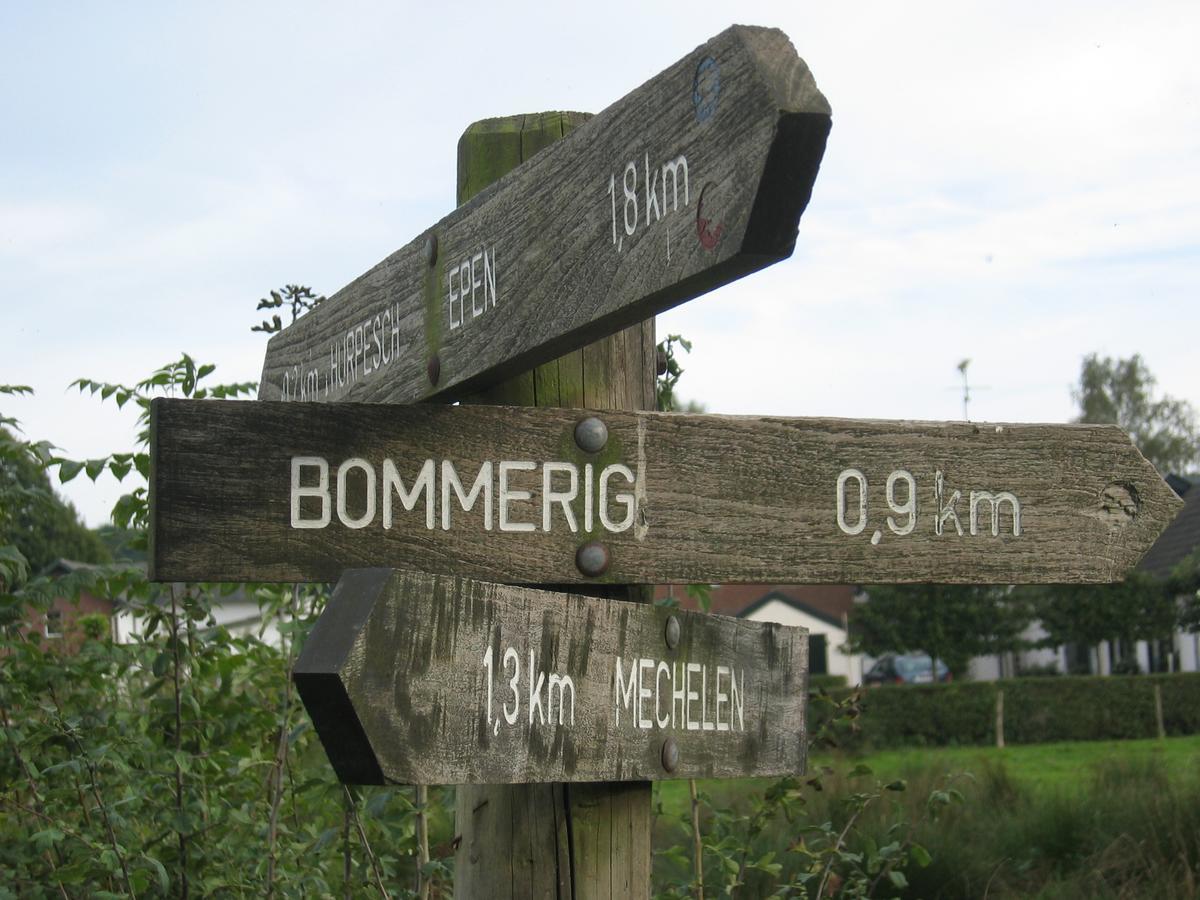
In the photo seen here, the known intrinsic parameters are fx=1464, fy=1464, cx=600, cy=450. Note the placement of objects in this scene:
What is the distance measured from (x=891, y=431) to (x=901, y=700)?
27699 millimetres

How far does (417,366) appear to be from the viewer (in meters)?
2.23

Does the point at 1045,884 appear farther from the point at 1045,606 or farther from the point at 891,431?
the point at 1045,606

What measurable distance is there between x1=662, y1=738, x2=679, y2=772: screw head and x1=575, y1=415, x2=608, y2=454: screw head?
1.49 feet

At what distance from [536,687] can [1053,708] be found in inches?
1158

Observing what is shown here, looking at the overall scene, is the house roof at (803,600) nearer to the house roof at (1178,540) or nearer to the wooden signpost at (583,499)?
the house roof at (1178,540)

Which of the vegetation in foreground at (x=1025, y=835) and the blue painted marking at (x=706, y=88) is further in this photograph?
the vegetation in foreground at (x=1025, y=835)

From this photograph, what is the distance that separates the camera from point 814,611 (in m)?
53.0

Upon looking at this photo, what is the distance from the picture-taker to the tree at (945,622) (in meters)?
35.0

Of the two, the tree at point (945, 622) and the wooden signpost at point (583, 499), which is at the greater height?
the tree at point (945, 622)

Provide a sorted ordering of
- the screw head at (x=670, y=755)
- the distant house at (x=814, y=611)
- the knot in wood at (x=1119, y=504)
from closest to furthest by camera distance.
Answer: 1. the screw head at (x=670, y=755)
2. the knot in wood at (x=1119, y=504)
3. the distant house at (x=814, y=611)

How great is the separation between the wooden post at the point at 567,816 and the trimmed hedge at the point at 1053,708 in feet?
90.0

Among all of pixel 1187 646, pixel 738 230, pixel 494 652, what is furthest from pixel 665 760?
pixel 1187 646

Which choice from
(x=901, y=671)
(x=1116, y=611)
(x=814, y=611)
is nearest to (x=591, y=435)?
(x=1116, y=611)

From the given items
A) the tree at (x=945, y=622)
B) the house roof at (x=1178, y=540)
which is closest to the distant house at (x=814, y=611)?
the house roof at (x=1178, y=540)
